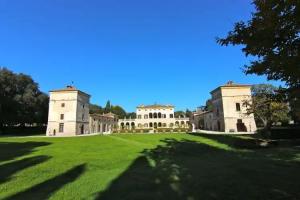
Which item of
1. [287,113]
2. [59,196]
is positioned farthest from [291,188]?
[287,113]

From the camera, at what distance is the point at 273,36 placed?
20.3 ft

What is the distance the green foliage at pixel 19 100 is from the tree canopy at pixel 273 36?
49177 mm

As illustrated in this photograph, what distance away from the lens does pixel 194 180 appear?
22.9 feet

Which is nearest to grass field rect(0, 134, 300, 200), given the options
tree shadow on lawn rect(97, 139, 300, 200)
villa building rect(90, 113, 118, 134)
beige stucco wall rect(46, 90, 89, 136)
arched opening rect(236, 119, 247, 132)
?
tree shadow on lawn rect(97, 139, 300, 200)

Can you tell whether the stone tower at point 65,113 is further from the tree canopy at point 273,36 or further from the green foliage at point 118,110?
the green foliage at point 118,110

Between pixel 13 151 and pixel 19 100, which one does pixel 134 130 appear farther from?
pixel 13 151

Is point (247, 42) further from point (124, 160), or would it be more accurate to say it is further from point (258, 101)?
point (258, 101)

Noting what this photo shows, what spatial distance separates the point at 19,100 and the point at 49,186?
156 ft

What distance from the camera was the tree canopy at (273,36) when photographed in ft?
19.1

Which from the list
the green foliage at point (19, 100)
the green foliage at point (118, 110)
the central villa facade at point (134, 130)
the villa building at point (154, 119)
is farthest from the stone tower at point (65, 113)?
the green foliage at point (118, 110)

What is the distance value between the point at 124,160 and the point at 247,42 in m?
7.13

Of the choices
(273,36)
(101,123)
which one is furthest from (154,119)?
(273,36)

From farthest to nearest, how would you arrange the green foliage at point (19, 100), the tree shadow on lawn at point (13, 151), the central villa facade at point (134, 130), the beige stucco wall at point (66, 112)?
the beige stucco wall at point (66, 112) → the green foliage at point (19, 100) → the central villa facade at point (134, 130) → the tree shadow on lawn at point (13, 151)

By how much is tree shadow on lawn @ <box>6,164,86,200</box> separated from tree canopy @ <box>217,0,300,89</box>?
6.07 m
